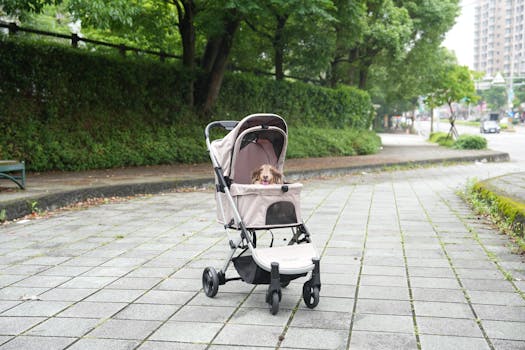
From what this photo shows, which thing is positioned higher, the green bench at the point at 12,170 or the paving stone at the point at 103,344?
the green bench at the point at 12,170

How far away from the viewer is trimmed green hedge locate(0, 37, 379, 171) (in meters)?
13.4

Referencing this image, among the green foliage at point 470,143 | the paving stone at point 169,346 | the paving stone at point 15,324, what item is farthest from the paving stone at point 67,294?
the green foliage at point 470,143

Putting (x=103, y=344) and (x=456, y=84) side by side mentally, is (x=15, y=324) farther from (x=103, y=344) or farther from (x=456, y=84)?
(x=456, y=84)

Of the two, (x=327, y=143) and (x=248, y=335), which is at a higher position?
(x=327, y=143)

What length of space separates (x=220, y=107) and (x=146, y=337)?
1609 centimetres

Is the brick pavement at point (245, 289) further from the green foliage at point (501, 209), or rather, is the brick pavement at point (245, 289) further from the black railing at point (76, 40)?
the black railing at point (76, 40)

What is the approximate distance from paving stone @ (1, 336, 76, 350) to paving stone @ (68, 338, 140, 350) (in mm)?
79

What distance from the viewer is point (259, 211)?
14.5ft

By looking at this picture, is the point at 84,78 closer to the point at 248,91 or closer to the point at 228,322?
the point at 248,91

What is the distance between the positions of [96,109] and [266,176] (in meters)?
11.7

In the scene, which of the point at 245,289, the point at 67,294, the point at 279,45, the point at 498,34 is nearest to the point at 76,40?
the point at 279,45

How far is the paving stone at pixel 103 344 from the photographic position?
3500 millimetres

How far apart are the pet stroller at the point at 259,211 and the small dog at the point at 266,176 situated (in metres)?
0.15

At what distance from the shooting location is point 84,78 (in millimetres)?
15055
